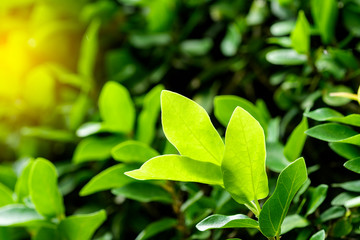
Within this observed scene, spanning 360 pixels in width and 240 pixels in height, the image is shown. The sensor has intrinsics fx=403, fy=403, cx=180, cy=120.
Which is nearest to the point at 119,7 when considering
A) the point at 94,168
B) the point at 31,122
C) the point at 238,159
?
the point at 31,122

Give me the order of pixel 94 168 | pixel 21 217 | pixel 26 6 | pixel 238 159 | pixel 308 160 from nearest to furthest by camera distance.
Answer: pixel 238 159 < pixel 21 217 < pixel 308 160 < pixel 94 168 < pixel 26 6

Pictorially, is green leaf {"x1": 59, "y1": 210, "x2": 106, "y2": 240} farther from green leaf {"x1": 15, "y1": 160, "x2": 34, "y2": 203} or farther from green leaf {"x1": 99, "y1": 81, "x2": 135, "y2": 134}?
green leaf {"x1": 99, "y1": 81, "x2": 135, "y2": 134}

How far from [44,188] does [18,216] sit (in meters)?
0.08

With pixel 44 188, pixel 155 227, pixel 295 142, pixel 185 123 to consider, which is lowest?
pixel 155 227

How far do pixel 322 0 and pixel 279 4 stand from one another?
0.65 ft

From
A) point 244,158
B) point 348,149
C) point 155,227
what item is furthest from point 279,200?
point 155,227

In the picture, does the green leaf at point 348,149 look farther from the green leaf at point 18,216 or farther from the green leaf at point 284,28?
the green leaf at point 18,216

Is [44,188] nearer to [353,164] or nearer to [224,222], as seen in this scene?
[224,222]

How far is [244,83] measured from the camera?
4.31 ft

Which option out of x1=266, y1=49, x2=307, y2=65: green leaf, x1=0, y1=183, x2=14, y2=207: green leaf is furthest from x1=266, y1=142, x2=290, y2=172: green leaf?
x1=0, y1=183, x2=14, y2=207: green leaf

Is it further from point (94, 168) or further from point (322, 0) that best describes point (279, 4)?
point (94, 168)

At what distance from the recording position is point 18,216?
0.85 m

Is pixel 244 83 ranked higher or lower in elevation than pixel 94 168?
higher

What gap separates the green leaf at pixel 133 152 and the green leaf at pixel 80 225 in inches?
5.0
